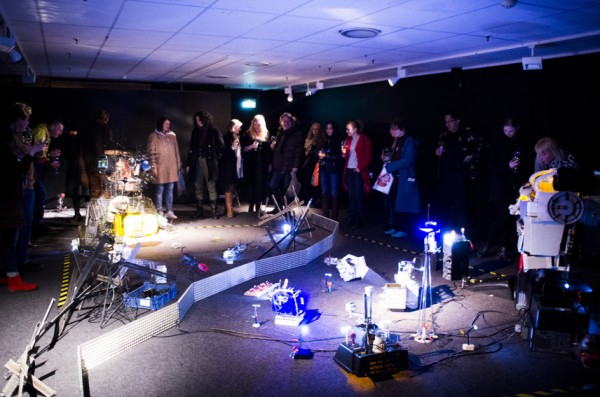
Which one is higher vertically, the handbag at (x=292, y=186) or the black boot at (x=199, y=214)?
the handbag at (x=292, y=186)

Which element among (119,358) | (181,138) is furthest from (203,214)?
(119,358)

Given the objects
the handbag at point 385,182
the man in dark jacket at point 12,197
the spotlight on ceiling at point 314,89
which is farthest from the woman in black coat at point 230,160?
the man in dark jacket at point 12,197

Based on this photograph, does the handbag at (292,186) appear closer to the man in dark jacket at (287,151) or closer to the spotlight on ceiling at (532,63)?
the man in dark jacket at (287,151)

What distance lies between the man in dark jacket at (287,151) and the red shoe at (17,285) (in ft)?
15.9

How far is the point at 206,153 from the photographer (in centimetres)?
927

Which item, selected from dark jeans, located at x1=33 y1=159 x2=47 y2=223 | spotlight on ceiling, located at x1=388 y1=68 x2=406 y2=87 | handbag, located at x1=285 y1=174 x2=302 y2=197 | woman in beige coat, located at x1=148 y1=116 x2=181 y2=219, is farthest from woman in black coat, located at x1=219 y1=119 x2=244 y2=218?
dark jeans, located at x1=33 y1=159 x2=47 y2=223

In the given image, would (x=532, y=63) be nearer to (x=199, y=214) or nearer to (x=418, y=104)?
(x=418, y=104)

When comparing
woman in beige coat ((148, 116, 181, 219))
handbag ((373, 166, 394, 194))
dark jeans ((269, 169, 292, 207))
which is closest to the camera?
handbag ((373, 166, 394, 194))

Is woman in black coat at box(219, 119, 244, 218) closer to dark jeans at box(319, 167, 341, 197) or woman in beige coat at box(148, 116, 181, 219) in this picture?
woman in beige coat at box(148, 116, 181, 219)

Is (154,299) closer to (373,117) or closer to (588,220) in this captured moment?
(588,220)

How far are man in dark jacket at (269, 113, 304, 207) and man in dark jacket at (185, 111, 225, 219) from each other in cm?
102

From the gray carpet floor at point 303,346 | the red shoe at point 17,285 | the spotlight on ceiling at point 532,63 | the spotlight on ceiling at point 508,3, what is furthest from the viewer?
the spotlight on ceiling at point 532,63

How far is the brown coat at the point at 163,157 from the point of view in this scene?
346 inches

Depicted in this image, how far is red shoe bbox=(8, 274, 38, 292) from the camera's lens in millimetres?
5262
